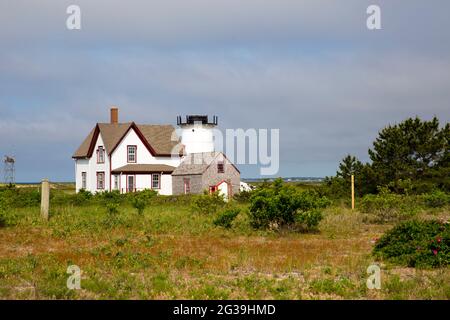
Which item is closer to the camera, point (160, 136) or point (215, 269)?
point (215, 269)

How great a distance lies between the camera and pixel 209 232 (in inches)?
768

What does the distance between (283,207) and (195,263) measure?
24.7 ft

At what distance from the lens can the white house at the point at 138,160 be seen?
51.1m

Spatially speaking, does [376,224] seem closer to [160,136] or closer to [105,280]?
[105,280]

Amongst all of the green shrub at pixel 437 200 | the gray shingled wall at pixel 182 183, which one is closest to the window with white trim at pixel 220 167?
the gray shingled wall at pixel 182 183

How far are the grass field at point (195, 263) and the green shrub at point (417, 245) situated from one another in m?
0.42

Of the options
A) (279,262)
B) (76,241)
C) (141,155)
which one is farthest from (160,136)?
(279,262)

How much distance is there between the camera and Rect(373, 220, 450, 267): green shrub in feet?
41.7

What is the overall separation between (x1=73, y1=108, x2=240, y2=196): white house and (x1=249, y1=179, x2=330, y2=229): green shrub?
95.4 ft

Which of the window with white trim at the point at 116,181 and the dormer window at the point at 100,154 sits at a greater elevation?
the dormer window at the point at 100,154
